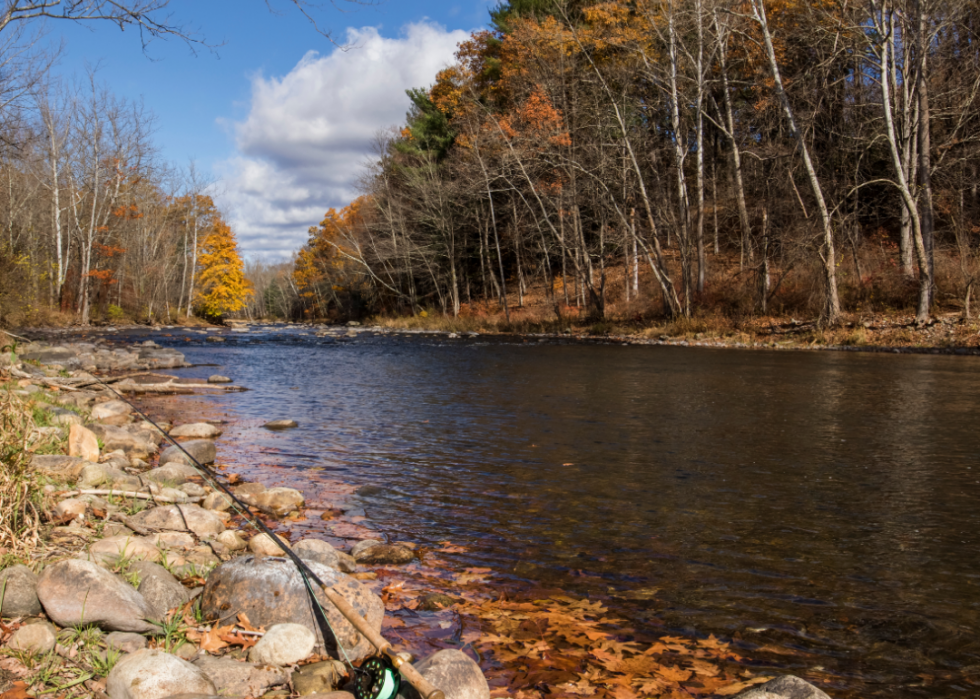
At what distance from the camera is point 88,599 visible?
3.02 metres

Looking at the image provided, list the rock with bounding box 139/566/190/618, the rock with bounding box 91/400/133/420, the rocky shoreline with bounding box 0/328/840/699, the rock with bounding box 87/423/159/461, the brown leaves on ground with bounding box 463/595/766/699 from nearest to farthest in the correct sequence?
the rocky shoreline with bounding box 0/328/840/699, the brown leaves on ground with bounding box 463/595/766/699, the rock with bounding box 139/566/190/618, the rock with bounding box 87/423/159/461, the rock with bounding box 91/400/133/420

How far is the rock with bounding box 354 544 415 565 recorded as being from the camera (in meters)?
4.70

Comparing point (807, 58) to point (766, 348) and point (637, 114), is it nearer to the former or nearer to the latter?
point (637, 114)

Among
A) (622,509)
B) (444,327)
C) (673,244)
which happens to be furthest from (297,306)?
(622,509)

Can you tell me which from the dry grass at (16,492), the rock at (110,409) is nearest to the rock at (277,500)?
the dry grass at (16,492)

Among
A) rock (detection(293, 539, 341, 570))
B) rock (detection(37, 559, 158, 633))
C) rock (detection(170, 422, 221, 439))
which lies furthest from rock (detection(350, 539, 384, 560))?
rock (detection(170, 422, 221, 439))

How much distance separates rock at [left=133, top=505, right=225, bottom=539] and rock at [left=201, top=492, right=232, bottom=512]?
1.77 feet

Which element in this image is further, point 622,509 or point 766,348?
point 766,348

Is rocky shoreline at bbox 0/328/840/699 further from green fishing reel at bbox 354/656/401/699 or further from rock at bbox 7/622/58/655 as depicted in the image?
green fishing reel at bbox 354/656/401/699

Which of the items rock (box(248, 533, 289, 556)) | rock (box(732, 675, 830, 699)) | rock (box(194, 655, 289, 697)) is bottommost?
rock (box(732, 675, 830, 699))

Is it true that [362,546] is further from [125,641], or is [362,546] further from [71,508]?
[125,641]

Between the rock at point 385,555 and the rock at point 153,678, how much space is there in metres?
2.01

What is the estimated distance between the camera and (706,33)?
2433 cm

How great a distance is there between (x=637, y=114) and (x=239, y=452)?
85.0 feet
